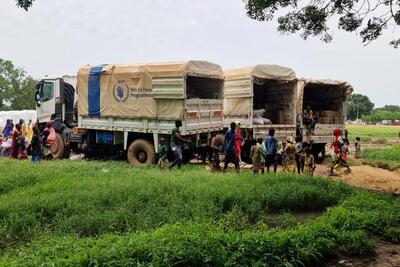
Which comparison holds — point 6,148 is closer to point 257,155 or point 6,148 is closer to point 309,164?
point 257,155

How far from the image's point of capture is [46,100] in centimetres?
1677

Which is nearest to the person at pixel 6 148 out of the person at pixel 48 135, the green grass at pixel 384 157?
the person at pixel 48 135

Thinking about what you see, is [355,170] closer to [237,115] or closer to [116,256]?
[237,115]

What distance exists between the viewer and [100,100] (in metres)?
14.2

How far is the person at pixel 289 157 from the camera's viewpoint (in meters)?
12.2

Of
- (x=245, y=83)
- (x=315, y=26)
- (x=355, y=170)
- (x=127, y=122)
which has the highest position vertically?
(x=315, y=26)

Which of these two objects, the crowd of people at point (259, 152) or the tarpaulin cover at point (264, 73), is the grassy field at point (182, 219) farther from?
the tarpaulin cover at point (264, 73)

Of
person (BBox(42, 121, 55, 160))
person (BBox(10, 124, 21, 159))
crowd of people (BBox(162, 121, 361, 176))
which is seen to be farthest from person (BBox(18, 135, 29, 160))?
crowd of people (BBox(162, 121, 361, 176))

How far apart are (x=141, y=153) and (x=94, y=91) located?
265 centimetres

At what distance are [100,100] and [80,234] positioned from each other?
8.78 metres

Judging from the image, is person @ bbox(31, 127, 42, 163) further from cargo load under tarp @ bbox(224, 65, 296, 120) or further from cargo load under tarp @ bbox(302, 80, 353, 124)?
cargo load under tarp @ bbox(302, 80, 353, 124)

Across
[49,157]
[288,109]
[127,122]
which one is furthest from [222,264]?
[49,157]

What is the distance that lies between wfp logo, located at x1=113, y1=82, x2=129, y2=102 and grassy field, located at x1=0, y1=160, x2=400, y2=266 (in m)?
3.60

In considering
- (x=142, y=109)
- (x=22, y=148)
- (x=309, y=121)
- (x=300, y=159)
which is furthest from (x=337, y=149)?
(x=22, y=148)
